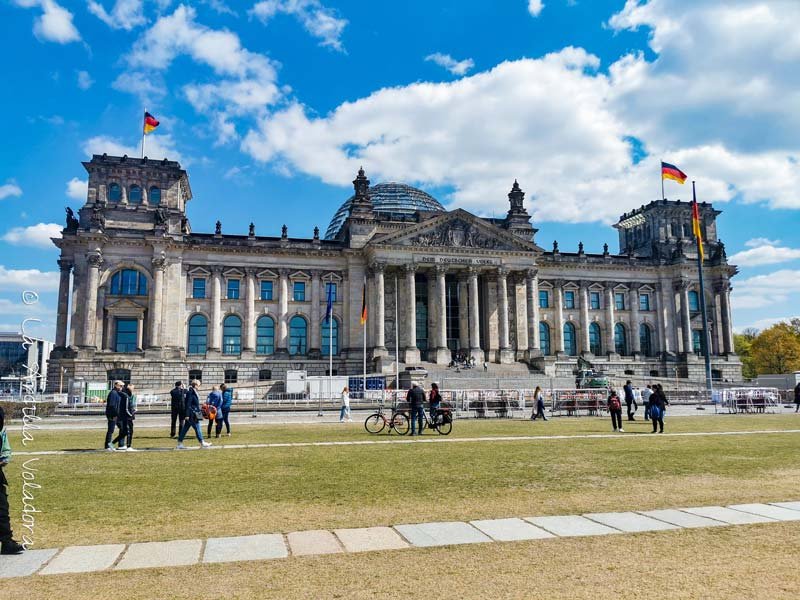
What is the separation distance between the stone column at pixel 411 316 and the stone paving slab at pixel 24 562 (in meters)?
55.5

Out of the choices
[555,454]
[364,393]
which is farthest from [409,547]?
[364,393]

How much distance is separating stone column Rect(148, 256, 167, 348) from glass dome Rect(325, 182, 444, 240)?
27785 mm

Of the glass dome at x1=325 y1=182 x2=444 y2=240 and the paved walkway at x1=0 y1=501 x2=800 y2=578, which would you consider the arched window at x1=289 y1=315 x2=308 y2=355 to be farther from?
the paved walkway at x1=0 y1=501 x2=800 y2=578

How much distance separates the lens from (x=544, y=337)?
75562 mm

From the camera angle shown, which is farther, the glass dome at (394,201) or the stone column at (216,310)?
the glass dome at (394,201)

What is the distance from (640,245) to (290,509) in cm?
8303

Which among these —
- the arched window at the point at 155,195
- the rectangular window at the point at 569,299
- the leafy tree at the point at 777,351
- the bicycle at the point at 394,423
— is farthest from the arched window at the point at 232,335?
the leafy tree at the point at 777,351

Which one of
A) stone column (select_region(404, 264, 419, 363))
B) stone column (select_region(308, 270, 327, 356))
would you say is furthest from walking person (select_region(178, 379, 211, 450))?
stone column (select_region(308, 270, 327, 356))

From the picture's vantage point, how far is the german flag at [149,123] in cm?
6118

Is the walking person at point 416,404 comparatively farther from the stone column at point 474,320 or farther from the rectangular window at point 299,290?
the rectangular window at point 299,290

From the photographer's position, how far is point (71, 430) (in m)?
28.7

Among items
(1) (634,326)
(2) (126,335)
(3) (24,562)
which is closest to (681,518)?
(3) (24,562)

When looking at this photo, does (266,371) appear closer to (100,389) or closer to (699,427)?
(100,389)

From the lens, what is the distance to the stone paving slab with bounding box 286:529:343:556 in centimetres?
813
